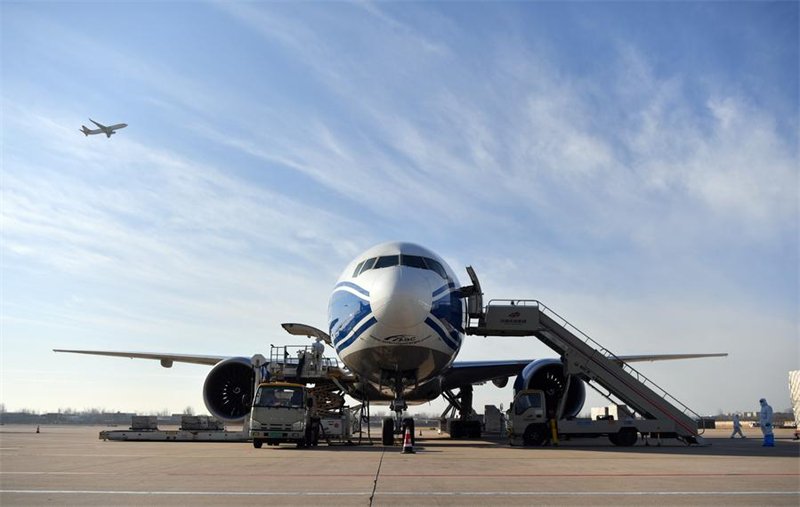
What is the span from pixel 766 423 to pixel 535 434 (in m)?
6.60

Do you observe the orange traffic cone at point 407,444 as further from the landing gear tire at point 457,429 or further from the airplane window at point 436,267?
the landing gear tire at point 457,429

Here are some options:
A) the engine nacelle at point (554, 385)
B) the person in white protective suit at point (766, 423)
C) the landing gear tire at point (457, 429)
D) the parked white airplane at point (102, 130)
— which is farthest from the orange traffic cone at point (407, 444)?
the parked white airplane at point (102, 130)

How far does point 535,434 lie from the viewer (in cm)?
1631

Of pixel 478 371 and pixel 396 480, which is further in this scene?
pixel 478 371

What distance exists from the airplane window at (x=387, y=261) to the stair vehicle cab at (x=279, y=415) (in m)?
3.71

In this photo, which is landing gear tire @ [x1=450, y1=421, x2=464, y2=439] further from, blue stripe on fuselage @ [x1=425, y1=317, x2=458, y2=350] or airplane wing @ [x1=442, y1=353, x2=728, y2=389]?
blue stripe on fuselage @ [x1=425, y1=317, x2=458, y2=350]

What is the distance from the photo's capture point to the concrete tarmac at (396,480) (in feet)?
20.4

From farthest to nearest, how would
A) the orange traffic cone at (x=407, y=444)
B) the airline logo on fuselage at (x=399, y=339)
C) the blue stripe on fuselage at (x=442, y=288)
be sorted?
1. the blue stripe on fuselage at (x=442, y=288)
2. the airline logo on fuselage at (x=399, y=339)
3. the orange traffic cone at (x=407, y=444)

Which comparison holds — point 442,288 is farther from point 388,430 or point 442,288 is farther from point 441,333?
point 388,430

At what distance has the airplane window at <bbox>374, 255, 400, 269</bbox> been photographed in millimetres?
15055

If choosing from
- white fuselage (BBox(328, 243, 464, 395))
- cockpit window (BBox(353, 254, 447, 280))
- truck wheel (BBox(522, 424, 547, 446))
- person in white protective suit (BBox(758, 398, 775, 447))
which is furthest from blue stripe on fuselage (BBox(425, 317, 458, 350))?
person in white protective suit (BBox(758, 398, 775, 447))

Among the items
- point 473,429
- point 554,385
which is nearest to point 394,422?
point 554,385

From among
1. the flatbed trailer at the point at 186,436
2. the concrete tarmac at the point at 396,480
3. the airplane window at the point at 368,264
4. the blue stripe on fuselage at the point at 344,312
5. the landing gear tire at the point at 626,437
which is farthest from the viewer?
the flatbed trailer at the point at 186,436

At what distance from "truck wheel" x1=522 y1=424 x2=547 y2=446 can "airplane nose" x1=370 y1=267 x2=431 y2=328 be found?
4.64 meters
